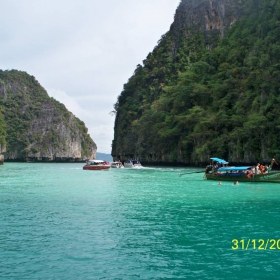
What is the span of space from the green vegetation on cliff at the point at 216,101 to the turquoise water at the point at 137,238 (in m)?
30.4

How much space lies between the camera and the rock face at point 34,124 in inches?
5522

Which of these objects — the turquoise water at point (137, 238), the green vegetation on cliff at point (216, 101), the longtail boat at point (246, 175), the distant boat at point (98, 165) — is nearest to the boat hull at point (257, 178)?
the longtail boat at point (246, 175)

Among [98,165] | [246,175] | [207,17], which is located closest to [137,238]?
[246,175]

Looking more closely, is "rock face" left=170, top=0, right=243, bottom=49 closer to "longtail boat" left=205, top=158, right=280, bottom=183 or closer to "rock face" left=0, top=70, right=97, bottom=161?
"longtail boat" left=205, top=158, right=280, bottom=183

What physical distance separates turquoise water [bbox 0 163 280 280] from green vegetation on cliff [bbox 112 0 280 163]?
30403 mm

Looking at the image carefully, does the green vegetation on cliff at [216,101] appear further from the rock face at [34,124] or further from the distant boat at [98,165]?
the rock face at [34,124]

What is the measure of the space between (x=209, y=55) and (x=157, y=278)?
211 ft

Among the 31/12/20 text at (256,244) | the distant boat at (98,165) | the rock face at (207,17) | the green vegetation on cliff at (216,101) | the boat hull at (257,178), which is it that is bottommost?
the 31/12/20 text at (256,244)

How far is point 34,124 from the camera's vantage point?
151 meters

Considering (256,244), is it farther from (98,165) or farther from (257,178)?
(98,165)

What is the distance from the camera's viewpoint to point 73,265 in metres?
9.29

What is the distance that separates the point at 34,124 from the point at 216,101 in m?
106

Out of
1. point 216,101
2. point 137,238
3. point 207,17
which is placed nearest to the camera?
point 137,238

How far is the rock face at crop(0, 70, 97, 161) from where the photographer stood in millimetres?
140250
